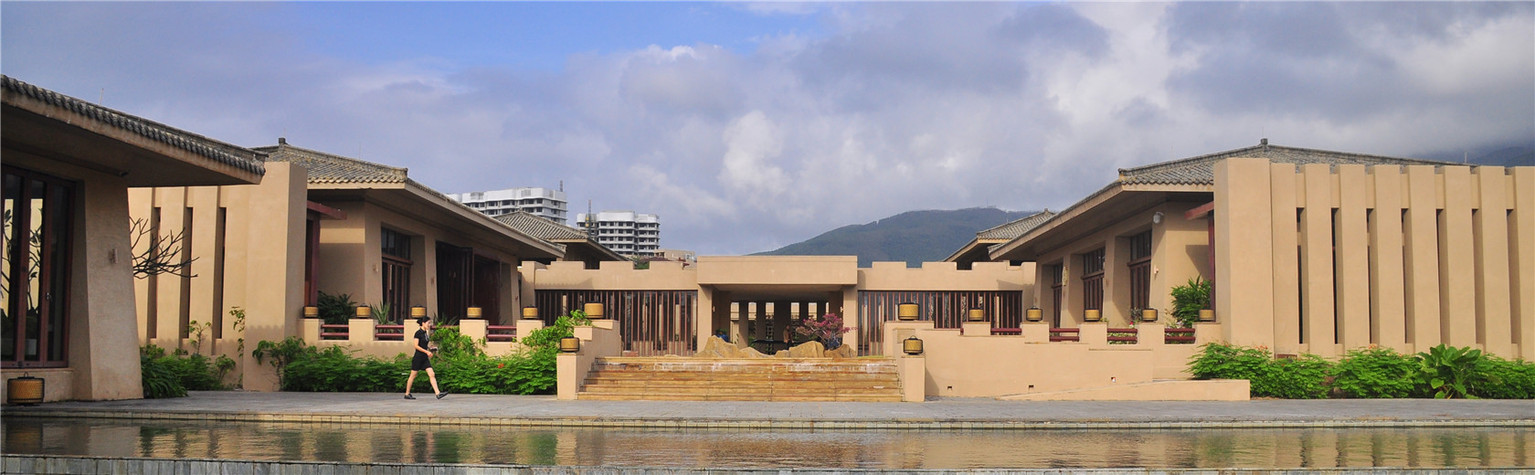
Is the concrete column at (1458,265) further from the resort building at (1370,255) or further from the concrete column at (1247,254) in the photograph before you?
the concrete column at (1247,254)

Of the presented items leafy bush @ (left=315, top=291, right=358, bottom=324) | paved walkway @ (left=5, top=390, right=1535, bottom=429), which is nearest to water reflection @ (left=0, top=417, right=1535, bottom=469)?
paved walkway @ (left=5, top=390, right=1535, bottom=429)

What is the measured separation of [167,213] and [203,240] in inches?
34.0

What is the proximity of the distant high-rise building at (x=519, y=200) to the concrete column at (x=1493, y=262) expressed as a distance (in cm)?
16384

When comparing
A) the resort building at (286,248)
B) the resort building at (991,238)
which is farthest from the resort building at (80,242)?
the resort building at (991,238)

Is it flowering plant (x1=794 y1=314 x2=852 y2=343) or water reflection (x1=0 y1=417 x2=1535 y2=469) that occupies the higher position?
flowering plant (x1=794 y1=314 x2=852 y2=343)

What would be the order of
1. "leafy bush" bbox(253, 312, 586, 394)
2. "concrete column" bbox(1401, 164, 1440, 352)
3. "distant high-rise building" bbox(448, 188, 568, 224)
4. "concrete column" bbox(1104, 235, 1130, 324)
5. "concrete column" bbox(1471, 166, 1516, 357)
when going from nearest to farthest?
"leafy bush" bbox(253, 312, 586, 394)
"concrete column" bbox(1401, 164, 1440, 352)
"concrete column" bbox(1471, 166, 1516, 357)
"concrete column" bbox(1104, 235, 1130, 324)
"distant high-rise building" bbox(448, 188, 568, 224)

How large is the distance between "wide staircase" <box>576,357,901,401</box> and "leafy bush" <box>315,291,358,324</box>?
6.03 meters

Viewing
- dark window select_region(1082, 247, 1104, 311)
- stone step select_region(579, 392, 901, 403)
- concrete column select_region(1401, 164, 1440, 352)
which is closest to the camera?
stone step select_region(579, 392, 901, 403)

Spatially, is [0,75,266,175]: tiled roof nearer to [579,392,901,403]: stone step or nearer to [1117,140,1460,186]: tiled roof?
[579,392,901,403]: stone step

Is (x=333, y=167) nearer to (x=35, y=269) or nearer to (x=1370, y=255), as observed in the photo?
(x=35, y=269)

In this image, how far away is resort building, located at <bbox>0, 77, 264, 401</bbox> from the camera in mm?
15055

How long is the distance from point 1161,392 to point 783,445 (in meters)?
9.26

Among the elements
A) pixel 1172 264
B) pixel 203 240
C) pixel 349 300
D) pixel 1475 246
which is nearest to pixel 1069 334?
pixel 1172 264

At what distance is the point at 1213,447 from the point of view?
11820 mm
